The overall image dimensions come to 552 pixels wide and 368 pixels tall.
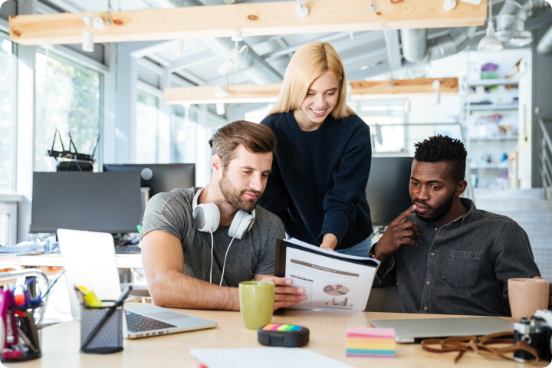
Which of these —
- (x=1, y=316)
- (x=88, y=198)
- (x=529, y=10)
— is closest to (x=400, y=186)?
(x=88, y=198)

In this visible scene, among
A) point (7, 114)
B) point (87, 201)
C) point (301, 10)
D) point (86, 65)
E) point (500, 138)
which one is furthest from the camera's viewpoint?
point (500, 138)

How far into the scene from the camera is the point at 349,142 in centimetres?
174

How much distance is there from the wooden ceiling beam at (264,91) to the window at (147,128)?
1.58 feet

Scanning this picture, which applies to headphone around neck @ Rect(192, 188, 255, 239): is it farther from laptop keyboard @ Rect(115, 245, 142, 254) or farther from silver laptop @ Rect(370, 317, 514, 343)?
laptop keyboard @ Rect(115, 245, 142, 254)

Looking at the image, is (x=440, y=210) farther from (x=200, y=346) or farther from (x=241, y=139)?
(x=200, y=346)

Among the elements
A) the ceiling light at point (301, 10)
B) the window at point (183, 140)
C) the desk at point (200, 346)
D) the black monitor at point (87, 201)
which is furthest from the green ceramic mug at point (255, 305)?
the window at point (183, 140)

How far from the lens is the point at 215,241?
55.2 inches

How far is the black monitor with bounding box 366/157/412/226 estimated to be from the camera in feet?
8.00

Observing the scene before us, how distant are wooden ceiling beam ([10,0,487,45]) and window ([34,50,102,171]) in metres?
0.31

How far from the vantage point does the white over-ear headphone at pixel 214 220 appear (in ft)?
4.38

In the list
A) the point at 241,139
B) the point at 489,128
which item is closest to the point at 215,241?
the point at 241,139

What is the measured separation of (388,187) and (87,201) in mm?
1587

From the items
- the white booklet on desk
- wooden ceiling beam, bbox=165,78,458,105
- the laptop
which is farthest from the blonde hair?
wooden ceiling beam, bbox=165,78,458,105

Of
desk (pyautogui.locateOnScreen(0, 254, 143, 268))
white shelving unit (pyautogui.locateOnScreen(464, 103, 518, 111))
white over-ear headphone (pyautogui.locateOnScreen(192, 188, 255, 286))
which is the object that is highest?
white shelving unit (pyautogui.locateOnScreen(464, 103, 518, 111))
